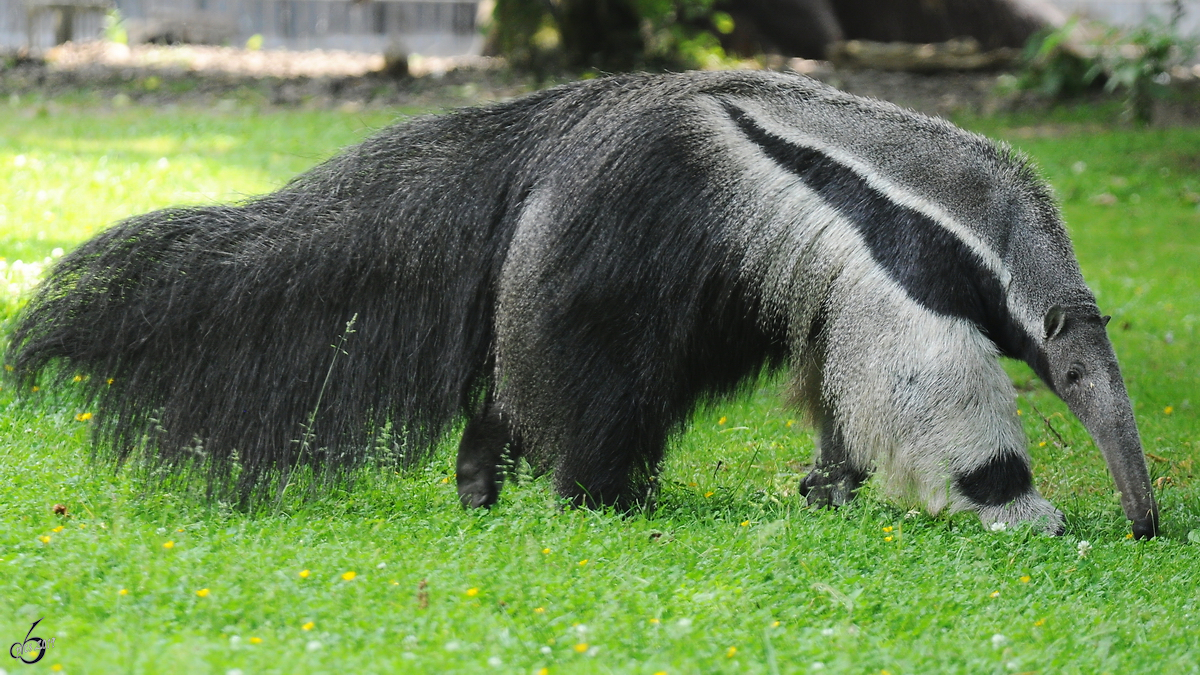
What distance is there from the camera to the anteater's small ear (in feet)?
15.0

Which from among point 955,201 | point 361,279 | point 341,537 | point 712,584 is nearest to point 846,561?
point 712,584

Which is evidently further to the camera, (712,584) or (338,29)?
(338,29)

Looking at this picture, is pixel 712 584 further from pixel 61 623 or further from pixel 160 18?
pixel 160 18

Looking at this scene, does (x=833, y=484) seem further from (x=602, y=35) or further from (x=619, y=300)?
(x=602, y=35)

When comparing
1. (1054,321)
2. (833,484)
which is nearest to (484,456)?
(833,484)

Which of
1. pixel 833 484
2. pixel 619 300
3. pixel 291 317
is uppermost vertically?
pixel 619 300

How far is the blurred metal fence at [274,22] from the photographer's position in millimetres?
22062

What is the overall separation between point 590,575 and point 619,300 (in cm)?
107

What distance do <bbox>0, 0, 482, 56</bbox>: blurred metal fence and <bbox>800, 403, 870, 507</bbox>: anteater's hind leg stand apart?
18289mm

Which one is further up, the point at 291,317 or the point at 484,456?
the point at 291,317

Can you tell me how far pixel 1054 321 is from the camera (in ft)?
15.0

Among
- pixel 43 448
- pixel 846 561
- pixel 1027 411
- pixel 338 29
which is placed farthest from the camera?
pixel 338 29

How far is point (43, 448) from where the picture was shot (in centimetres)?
531

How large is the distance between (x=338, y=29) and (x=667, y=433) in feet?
74.6
